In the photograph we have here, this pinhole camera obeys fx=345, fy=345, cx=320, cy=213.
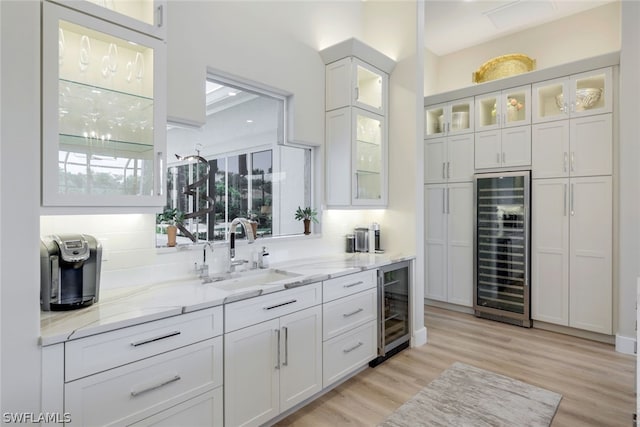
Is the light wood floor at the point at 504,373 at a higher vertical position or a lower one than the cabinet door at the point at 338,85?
lower

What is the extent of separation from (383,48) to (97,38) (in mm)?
2856

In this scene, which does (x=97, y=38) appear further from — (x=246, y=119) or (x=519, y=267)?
(x=519, y=267)

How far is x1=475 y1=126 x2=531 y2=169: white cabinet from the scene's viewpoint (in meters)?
3.93

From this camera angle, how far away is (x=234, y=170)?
2893 mm

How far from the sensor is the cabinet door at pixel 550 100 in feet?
12.1

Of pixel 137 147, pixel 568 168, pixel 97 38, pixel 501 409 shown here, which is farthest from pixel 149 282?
pixel 568 168

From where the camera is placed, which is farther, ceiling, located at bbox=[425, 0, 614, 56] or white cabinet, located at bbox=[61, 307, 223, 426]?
ceiling, located at bbox=[425, 0, 614, 56]

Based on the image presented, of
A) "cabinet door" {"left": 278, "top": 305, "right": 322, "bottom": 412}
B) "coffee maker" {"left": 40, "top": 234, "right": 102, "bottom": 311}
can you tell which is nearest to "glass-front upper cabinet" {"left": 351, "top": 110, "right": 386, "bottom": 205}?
"cabinet door" {"left": 278, "top": 305, "right": 322, "bottom": 412}

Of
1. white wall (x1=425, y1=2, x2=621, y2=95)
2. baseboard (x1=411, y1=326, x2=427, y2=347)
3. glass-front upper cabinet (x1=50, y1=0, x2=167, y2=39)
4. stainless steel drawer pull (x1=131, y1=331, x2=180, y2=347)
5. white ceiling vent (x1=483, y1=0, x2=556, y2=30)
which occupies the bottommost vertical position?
baseboard (x1=411, y1=326, x2=427, y2=347)

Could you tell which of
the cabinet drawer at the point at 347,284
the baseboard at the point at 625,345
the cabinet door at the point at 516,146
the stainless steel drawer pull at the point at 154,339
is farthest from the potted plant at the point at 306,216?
the baseboard at the point at 625,345

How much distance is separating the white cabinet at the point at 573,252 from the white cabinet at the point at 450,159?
0.79 metres

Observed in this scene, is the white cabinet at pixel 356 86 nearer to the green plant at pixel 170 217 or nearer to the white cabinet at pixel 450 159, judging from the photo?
the white cabinet at pixel 450 159

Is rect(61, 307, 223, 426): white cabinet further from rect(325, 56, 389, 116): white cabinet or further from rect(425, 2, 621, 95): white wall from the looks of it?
rect(425, 2, 621, 95): white wall

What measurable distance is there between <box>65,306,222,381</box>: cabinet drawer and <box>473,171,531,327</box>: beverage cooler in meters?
3.50
